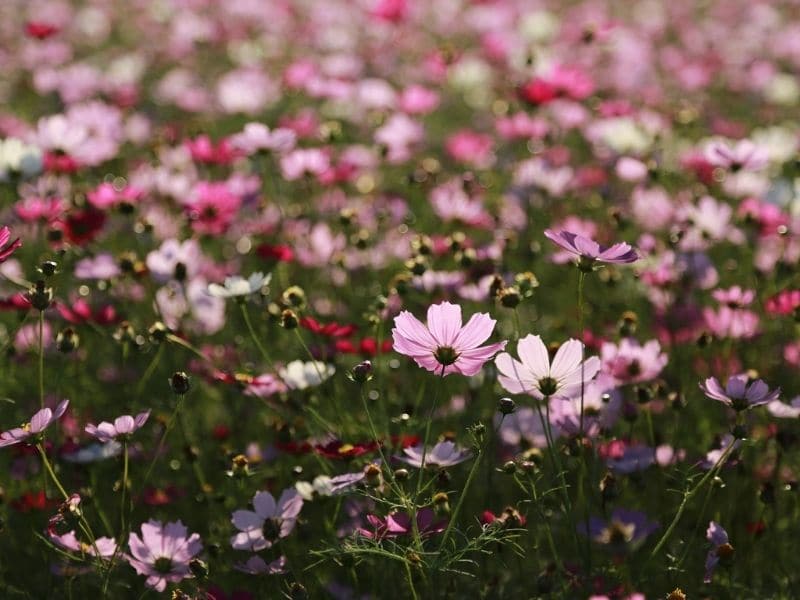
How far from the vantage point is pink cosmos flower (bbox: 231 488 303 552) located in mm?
1317

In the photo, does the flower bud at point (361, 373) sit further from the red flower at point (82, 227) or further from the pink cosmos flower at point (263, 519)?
the red flower at point (82, 227)

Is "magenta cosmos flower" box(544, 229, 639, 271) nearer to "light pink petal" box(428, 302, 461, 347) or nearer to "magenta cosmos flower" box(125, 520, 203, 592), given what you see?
"light pink petal" box(428, 302, 461, 347)

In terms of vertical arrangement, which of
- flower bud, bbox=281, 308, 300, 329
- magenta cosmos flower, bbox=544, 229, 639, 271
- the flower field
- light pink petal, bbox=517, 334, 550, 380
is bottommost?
the flower field

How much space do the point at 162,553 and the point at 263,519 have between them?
0.48 feet

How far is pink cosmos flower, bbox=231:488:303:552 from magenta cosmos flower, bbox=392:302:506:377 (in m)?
0.30

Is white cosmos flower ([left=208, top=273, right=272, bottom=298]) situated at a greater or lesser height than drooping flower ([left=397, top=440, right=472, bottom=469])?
greater

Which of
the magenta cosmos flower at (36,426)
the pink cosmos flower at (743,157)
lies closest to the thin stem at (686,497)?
the magenta cosmos flower at (36,426)

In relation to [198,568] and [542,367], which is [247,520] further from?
[542,367]

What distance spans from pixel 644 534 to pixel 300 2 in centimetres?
488

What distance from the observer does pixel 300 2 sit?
225 inches

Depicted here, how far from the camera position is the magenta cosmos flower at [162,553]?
1.31 m

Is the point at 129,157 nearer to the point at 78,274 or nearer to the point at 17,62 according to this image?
the point at 17,62

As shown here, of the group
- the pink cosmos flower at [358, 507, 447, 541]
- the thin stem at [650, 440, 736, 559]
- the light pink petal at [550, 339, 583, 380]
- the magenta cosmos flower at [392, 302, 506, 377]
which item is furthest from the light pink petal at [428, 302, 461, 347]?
the thin stem at [650, 440, 736, 559]

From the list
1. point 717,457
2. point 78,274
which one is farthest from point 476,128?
point 717,457
